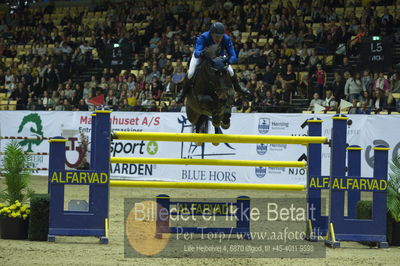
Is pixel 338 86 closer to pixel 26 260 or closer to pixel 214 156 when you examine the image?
pixel 214 156

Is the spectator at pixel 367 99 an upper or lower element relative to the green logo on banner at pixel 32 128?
upper

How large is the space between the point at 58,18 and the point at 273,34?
12.1 m

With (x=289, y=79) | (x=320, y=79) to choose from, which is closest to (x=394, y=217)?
(x=320, y=79)

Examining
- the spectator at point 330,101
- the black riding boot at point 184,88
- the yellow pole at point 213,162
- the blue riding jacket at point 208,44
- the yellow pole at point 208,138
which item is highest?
the spectator at point 330,101

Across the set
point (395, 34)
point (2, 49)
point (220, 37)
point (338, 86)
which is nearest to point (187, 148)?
point (338, 86)

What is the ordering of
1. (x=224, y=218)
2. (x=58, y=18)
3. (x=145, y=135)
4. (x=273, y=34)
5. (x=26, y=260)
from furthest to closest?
(x=58, y=18) → (x=273, y=34) → (x=224, y=218) → (x=145, y=135) → (x=26, y=260)

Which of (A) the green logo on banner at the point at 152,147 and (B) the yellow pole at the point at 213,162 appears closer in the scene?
(B) the yellow pole at the point at 213,162

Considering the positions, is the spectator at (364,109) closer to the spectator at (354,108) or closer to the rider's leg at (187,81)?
the spectator at (354,108)

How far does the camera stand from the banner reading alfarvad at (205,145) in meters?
14.3

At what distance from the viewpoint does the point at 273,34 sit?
64.4 ft

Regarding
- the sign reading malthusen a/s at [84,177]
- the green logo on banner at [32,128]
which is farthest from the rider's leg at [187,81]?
the green logo on banner at [32,128]

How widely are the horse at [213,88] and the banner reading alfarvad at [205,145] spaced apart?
7.15 meters

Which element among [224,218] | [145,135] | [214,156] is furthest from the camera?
[214,156]

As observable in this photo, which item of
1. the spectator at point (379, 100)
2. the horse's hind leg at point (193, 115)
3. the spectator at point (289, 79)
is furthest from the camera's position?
the spectator at point (289, 79)
